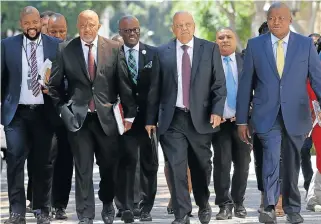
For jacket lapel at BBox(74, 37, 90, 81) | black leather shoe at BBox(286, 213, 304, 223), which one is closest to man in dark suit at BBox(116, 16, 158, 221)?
jacket lapel at BBox(74, 37, 90, 81)

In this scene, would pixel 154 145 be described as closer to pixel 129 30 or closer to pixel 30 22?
pixel 129 30

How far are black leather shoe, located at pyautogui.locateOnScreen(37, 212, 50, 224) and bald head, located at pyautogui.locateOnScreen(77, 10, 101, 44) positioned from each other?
194 cm

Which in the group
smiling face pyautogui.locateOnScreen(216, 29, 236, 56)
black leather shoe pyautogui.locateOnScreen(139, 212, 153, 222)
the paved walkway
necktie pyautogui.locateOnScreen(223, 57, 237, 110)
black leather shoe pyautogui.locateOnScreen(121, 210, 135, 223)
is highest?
smiling face pyautogui.locateOnScreen(216, 29, 236, 56)

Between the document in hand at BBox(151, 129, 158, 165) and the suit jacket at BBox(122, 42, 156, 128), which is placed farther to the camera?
the suit jacket at BBox(122, 42, 156, 128)

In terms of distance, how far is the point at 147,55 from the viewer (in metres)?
14.3

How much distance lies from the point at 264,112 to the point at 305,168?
432 centimetres

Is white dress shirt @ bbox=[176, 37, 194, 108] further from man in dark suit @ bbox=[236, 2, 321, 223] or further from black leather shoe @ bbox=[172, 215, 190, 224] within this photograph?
black leather shoe @ bbox=[172, 215, 190, 224]

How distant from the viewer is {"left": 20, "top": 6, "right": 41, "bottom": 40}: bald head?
44.3 feet

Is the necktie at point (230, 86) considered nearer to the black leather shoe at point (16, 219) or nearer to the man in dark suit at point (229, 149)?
the man in dark suit at point (229, 149)

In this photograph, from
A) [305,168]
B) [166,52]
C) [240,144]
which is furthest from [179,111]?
[305,168]

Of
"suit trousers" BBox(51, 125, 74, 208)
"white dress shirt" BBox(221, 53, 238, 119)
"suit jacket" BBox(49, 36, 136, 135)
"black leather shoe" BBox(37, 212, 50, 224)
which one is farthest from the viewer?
"suit trousers" BBox(51, 125, 74, 208)

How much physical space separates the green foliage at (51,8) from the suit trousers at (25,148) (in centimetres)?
4251

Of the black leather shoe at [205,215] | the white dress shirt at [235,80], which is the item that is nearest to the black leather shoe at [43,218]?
the black leather shoe at [205,215]

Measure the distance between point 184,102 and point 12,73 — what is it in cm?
189
